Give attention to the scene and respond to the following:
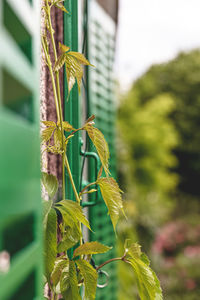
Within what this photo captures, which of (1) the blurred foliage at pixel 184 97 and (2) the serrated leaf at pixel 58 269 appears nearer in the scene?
(2) the serrated leaf at pixel 58 269

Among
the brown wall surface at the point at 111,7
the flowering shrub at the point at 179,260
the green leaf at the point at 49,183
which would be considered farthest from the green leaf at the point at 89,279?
the flowering shrub at the point at 179,260

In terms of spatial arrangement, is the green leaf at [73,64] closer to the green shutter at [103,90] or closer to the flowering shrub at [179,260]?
the green shutter at [103,90]

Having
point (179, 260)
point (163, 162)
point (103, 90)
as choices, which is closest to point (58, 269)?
point (103, 90)

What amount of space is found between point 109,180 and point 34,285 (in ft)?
0.90

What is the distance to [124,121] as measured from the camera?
6.31m

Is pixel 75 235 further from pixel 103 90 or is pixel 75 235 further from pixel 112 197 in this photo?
pixel 103 90

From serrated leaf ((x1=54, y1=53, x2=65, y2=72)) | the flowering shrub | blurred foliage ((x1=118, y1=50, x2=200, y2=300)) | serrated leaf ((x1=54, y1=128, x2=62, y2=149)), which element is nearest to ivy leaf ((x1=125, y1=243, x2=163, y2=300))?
serrated leaf ((x1=54, y1=128, x2=62, y2=149))

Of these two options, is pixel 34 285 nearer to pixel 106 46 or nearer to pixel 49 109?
pixel 49 109

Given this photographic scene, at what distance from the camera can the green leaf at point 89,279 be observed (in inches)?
22.0

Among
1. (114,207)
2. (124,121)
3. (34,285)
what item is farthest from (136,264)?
(124,121)

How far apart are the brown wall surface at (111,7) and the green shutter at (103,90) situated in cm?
6

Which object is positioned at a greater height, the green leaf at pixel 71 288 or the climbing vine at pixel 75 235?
the climbing vine at pixel 75 235

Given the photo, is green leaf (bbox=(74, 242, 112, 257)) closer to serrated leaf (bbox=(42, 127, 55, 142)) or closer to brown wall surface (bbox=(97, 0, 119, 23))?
serrated leaf (bbox=(42, 127, 55, 142))

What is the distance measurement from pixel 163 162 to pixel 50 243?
675 centimetres
